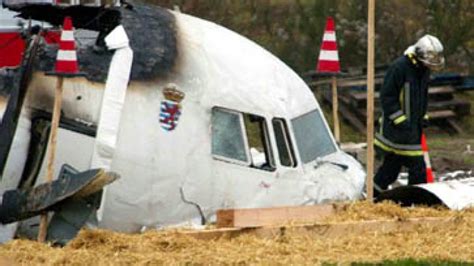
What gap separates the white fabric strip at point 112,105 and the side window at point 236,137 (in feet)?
3.06

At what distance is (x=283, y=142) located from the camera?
47.5ft

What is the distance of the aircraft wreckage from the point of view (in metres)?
13.3

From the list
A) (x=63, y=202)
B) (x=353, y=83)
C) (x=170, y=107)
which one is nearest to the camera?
(x=63, y=202)

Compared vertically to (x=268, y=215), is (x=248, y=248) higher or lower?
higher

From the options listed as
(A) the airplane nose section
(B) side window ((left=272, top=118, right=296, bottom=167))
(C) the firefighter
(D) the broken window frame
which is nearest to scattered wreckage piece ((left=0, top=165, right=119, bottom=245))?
(D) the broken window frame

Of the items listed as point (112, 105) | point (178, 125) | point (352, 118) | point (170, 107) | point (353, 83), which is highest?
point (112, 105)

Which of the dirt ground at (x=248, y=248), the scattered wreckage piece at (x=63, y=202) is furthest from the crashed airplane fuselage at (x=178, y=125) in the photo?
the dirt ground at (x=248, y=248)

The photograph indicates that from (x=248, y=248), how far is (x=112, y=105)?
5.94 feet

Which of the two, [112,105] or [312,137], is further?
[312,137]

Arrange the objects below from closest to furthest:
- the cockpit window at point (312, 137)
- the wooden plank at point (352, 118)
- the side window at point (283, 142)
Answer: the side window at point (283, 142), the cockpit window at point (312, 137), the wooden plank at point (352, 118)

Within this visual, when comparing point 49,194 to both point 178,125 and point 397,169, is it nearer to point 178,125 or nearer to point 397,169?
point 178,125

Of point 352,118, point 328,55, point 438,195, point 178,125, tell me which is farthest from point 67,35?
point 352,118

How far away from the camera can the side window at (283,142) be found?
1446cm

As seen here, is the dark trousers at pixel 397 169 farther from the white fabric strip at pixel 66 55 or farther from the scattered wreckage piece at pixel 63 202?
the white fabric strip at pixel 66 55
